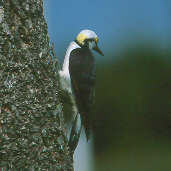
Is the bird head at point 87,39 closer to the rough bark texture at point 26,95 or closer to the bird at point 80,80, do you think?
the bird at point 80,80

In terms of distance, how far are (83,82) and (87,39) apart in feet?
0.40

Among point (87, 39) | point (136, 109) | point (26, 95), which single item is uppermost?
point (136, 109)

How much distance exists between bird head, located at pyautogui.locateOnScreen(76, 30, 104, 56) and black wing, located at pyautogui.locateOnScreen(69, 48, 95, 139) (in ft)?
0.15

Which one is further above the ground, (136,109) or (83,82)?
(136,109)

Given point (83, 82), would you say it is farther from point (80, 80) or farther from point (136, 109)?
point (136, 109)

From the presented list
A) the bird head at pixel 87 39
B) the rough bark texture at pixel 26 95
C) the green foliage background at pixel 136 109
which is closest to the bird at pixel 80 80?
the bird head at pixel 87 39

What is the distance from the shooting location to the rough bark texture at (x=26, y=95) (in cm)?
78

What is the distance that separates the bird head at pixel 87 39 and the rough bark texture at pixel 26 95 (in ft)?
0.57

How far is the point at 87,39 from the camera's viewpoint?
996mm

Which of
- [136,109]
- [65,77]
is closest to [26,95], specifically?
[65,77]

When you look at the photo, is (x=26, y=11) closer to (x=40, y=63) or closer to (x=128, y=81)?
(x=40, y=63)

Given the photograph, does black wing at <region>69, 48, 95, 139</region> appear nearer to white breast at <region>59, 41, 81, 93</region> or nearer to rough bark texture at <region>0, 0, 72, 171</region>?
white breast at <region>59, 41, 81, 93</region>

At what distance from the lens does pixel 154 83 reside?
180 inches

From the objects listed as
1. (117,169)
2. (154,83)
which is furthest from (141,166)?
(154,83)
